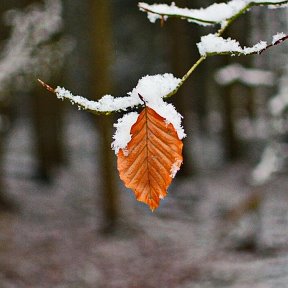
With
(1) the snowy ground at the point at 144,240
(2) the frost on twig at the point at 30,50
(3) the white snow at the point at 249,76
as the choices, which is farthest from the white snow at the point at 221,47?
(2) the frost on twig at the point at 30,50

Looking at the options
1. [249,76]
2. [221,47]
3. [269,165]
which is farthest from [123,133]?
[269,165]

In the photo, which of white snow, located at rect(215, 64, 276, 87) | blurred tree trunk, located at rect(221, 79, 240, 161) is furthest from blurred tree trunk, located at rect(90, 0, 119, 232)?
blurred tree trunk, located at rect(221, 79, 240, 161)

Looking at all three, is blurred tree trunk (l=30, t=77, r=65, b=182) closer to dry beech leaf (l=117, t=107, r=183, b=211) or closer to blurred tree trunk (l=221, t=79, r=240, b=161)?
blurred tree trunk (l=221, t=79, r=240, b=161)

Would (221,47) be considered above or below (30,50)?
below

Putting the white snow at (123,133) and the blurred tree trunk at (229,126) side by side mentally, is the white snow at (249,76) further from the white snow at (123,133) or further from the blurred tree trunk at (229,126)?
the blurred tree trunk at (229,126)

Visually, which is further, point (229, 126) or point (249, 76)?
point (229, 126)

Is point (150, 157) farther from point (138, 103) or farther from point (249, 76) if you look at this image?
point (249, 76)

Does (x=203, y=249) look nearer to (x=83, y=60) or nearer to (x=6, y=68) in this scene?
(x=6, y=68)
